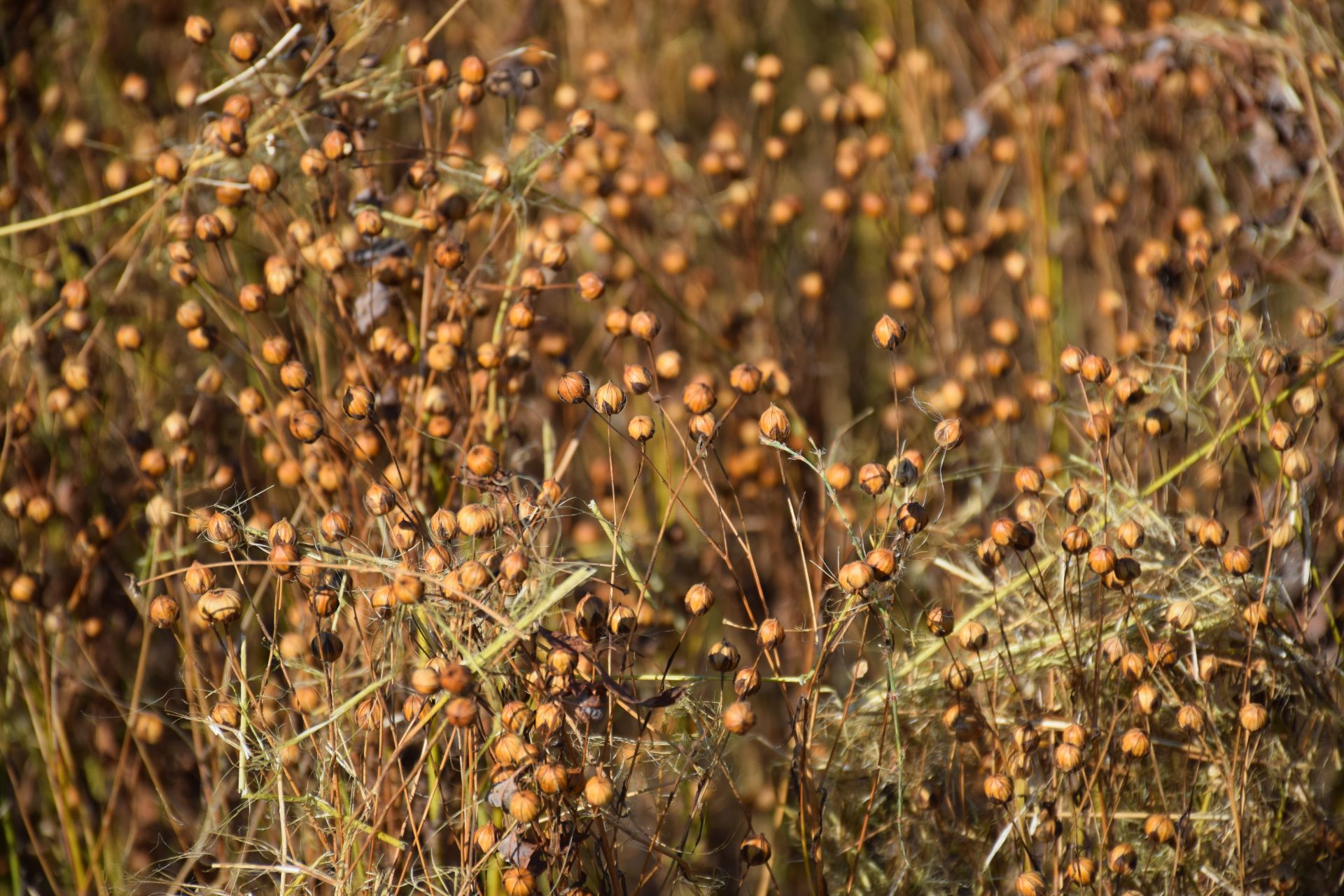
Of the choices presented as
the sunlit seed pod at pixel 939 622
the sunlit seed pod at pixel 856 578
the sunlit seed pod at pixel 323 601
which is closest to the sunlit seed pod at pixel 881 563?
the sunlit seed pod at pixel 856 578

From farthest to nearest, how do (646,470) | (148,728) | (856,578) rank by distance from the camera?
(646,470) → (148,728) → (856,578)

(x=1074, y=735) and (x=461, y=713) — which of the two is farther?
(x=1074, y=735)

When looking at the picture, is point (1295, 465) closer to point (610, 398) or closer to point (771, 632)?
point (771, 632)

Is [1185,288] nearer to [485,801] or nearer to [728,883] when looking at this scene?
[728,883]

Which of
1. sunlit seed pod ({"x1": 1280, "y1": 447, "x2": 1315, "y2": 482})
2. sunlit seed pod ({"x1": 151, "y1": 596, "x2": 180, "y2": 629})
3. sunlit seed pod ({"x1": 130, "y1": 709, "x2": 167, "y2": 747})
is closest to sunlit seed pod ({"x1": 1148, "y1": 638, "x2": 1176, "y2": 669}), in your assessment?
sunlit seed pod ({"x1": 1280, "y1": 447, "x2": 1315, "y2": 482})

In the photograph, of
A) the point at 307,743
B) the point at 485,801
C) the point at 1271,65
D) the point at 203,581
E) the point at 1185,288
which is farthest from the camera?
the point at 1185,288

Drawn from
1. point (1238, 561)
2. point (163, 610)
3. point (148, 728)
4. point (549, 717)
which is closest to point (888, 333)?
point (1238, 561)

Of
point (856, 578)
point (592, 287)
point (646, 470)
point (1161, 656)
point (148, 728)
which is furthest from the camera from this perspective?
point (646, 470)

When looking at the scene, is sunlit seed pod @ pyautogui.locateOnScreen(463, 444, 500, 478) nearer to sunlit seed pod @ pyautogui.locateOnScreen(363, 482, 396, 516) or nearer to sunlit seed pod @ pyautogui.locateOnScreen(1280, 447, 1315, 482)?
sunlit seed pod @ pyautogui.locateOnScreen(363, 482, 396, 516)

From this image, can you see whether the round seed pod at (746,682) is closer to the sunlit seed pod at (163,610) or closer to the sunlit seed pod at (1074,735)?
the sunlit seed pod at (1074,735)

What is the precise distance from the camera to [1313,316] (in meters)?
1.36

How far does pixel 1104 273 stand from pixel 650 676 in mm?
1464

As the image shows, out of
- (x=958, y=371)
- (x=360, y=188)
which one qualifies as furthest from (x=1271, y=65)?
(x=360, y=188)

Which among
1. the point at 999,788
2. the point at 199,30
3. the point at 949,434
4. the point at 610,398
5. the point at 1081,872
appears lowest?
the point at 1081,872
